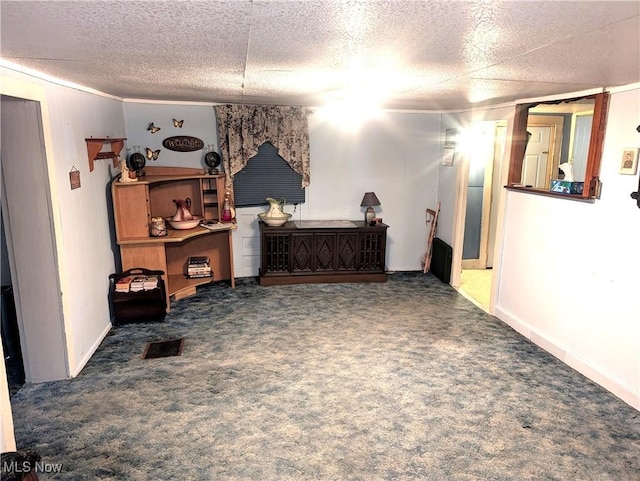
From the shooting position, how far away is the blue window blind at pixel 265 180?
529cm

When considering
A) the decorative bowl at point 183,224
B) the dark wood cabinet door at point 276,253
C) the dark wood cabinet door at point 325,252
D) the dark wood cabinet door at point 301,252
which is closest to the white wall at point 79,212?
the decorative bowl at point 183,224

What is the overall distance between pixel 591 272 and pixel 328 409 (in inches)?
82.0

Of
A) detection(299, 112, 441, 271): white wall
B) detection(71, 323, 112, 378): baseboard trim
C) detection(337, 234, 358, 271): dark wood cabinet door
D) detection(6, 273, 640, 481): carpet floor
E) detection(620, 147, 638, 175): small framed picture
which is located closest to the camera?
detection(6, 273, 640, 481): carpet floor

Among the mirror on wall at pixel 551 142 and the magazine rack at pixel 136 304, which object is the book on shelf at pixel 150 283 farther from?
the mirror on wall at pixel 551 142

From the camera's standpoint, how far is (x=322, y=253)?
5.26 metres

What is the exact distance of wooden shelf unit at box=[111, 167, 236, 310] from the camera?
4.14 meters

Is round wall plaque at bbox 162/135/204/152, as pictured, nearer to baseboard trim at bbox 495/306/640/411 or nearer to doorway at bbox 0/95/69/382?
doorway at bbox 0/95/69/382

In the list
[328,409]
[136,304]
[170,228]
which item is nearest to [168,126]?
[170,228]

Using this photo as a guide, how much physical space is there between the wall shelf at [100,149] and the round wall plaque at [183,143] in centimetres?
64

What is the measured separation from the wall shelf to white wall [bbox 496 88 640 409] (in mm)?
3592

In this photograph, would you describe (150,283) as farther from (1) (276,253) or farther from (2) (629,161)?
(2) (629,161)

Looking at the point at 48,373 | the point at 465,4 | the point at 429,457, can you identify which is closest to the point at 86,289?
the point at 48,373

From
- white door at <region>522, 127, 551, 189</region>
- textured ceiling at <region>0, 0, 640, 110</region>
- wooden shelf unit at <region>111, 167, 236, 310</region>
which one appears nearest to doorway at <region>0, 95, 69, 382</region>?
textured ceiling at <region>0, 0, 640, 110</region>

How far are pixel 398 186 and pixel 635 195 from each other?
3071 millimetres
